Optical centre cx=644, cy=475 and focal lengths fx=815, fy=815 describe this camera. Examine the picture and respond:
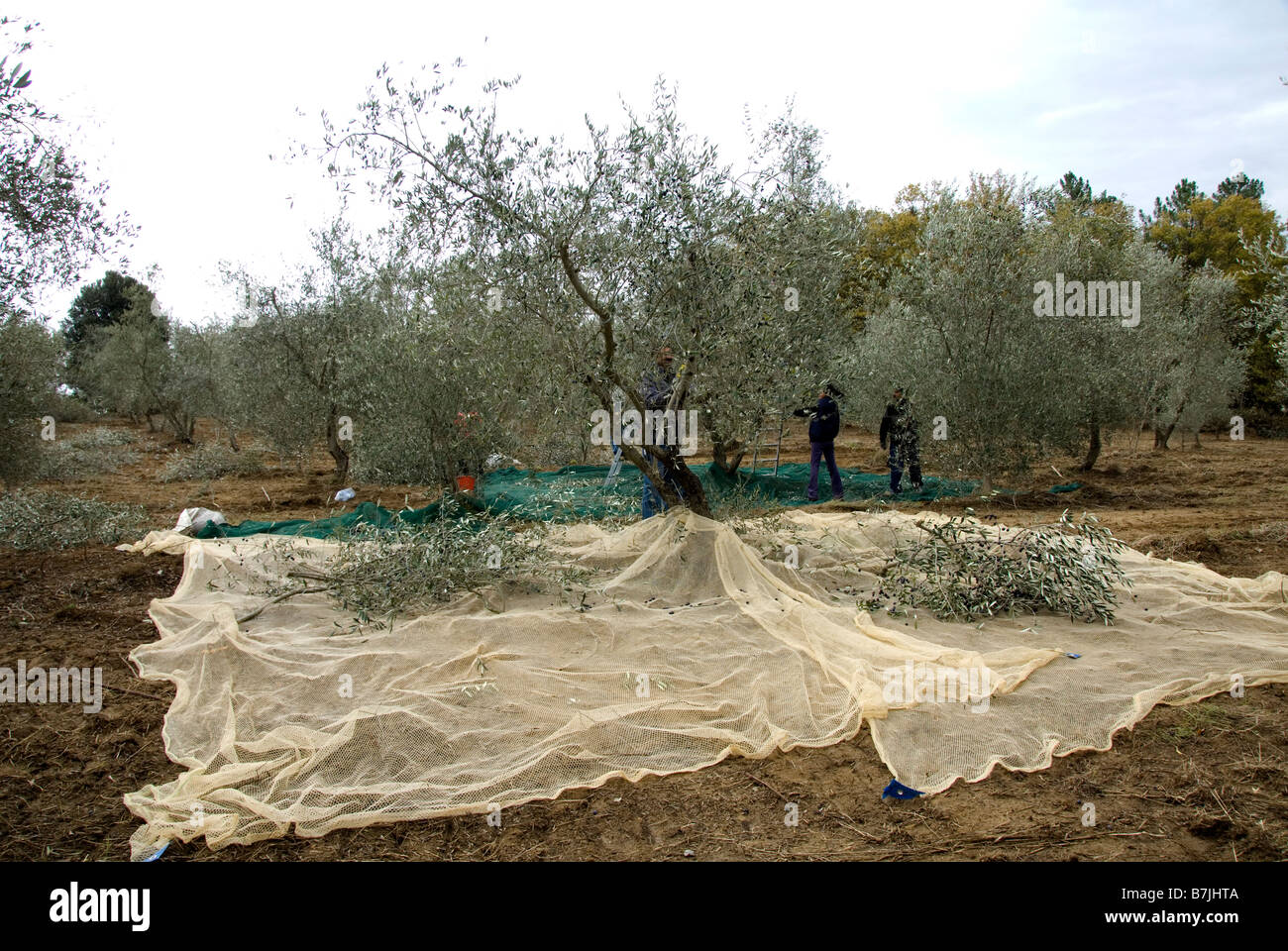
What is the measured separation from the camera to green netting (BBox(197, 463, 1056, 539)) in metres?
10.5

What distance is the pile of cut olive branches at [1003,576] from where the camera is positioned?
253 inches

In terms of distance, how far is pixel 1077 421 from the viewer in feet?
46.3

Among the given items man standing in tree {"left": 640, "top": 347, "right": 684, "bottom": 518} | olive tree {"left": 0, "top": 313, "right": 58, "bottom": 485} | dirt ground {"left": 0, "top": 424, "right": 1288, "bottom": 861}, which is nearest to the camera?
dirt ground {"left": 0, "top": 424, "right": 1288, "bottom": 861}

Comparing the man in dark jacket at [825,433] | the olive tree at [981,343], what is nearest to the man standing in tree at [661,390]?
the man in dark jacket at [825,433]

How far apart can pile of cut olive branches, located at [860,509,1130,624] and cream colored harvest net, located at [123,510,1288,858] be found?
0.22 metres

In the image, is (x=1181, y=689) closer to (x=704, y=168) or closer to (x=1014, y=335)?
(x=704, y=168)

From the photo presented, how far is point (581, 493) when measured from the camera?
12.0 meters

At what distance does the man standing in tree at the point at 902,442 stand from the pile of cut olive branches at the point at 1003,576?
6207 mm

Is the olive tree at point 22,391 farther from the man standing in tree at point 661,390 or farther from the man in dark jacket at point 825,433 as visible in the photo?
the man in dark jacket at point 825,433

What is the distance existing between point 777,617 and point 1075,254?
41.8 feet

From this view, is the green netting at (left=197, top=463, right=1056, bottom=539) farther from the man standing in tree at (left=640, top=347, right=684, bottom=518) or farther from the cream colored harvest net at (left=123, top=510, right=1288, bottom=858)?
the cream colored harvest net at (left=123, top=510, right=1288, bottom=858)

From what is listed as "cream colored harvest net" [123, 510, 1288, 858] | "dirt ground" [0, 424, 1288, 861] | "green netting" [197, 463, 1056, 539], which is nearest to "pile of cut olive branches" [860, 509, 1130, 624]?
"cream colored harvest net" [123, 510, 1288, 858]

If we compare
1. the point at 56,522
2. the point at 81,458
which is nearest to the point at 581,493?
the point at 56,522

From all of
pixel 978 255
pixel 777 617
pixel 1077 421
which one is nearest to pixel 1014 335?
pixel 978 255
